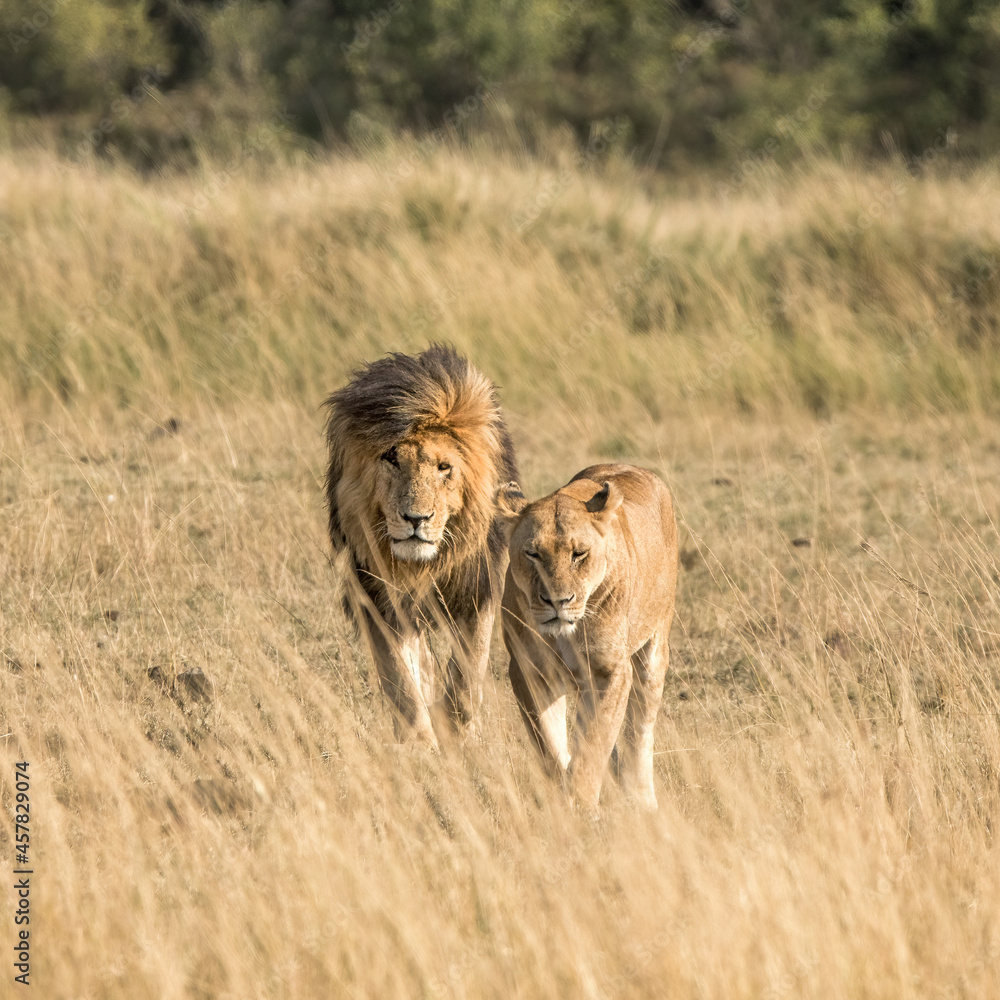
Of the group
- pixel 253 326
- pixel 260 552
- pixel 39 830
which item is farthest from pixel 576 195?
pixel 39 830

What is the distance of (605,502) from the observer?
11.8ft

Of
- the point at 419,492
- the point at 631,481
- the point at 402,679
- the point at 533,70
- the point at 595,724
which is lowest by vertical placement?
the point at 402,679

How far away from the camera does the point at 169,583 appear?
5781 millimetres

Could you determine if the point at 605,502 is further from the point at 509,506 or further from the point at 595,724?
the point at 595,724

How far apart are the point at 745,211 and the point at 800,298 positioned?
2.09 m

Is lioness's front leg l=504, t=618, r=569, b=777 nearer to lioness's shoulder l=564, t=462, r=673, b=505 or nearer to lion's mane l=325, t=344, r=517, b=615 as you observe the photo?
lioness's shoulder l=564, t=462, r=673, b=505

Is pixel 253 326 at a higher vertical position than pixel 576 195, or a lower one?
lower

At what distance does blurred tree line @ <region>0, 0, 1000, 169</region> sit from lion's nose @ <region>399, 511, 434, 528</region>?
19.1 m

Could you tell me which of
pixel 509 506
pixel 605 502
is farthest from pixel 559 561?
pixel 509 506

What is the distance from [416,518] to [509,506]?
1.68 ft

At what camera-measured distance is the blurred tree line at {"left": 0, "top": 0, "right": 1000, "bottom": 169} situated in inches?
973

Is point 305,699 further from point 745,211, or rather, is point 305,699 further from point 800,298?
point 745,211

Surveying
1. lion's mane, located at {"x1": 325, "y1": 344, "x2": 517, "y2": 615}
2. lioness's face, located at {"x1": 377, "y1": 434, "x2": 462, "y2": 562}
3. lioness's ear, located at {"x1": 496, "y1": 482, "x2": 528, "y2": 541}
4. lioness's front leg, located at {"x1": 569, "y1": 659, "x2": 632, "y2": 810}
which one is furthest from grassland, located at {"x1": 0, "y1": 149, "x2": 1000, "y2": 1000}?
lioness's ear, located at {"x1": 496, "y1": 482, "x2": 528, "y2": 541}

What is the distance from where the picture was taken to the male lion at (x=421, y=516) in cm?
437
